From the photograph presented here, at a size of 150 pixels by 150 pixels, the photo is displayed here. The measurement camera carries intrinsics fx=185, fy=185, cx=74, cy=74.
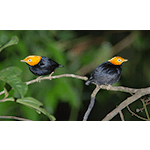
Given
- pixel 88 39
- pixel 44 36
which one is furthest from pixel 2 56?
pixel 88 39

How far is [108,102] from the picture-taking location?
6.24ft

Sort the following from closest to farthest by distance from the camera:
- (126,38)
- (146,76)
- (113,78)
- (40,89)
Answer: (113,78), (40,89), (146,76), (126,38)

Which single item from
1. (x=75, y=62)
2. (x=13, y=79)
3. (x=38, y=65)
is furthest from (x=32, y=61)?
(x=75, y=62)

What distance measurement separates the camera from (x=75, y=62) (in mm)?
1882

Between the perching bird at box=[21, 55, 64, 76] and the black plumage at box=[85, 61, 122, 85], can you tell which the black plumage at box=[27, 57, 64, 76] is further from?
the black plumage at box=[85, 61, 122, 85]

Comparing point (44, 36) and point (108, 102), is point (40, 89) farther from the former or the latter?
point (108, 102)

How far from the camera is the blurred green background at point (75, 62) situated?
1546mm

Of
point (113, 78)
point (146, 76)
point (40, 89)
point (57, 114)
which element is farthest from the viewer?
point (146, 76)

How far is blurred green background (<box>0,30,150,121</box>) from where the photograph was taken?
5.07 feet

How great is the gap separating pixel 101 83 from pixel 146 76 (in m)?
0.79

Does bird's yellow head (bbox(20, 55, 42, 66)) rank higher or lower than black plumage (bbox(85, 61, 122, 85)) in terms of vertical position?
higher

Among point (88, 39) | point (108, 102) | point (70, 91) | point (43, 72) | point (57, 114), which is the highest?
point (88, 39)

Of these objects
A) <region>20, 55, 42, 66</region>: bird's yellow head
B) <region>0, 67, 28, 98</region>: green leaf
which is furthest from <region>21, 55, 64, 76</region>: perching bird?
<region>0, 67, 28, 98</region>: green leaf

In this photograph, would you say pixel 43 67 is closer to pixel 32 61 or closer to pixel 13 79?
pixel 32 61
